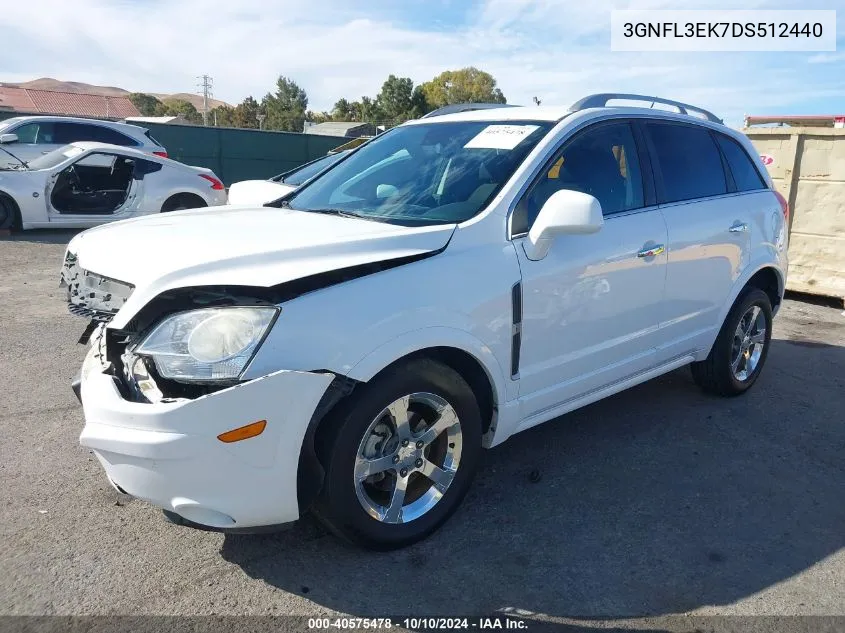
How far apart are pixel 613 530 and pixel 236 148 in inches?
925

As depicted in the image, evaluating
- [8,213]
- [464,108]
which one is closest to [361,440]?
[464,108]

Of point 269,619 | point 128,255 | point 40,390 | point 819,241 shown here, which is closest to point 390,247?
point 128,255

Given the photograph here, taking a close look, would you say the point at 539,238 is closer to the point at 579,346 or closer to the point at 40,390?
the point at 579,346

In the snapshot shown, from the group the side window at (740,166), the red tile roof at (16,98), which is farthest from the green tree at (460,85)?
the side window at (740,166)

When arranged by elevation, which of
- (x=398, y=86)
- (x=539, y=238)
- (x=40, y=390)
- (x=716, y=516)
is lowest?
(x=716, y=516)

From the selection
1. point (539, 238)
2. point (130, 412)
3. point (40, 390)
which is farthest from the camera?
point (40, 390)

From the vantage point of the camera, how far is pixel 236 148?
A: 80.4 ft

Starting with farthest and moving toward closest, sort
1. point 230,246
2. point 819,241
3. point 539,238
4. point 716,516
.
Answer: point 819,241, point 716,516, point 539,238, point 230,246

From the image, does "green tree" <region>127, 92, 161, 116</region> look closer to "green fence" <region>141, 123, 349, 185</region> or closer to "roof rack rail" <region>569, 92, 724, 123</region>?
"green fence" <region>141, 123, 349, 185</region>

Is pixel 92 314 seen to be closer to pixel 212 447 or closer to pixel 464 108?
pixel 212 447

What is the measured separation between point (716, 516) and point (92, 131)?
44.8 feet

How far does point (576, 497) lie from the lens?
3.51 meters

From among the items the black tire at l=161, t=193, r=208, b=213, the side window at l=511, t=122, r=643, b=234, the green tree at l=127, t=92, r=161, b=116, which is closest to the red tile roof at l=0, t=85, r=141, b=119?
the green tree at l=127, t=92, r=161, b=116

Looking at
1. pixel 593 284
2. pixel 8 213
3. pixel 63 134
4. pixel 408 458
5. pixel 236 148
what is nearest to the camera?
pixel 408 458
